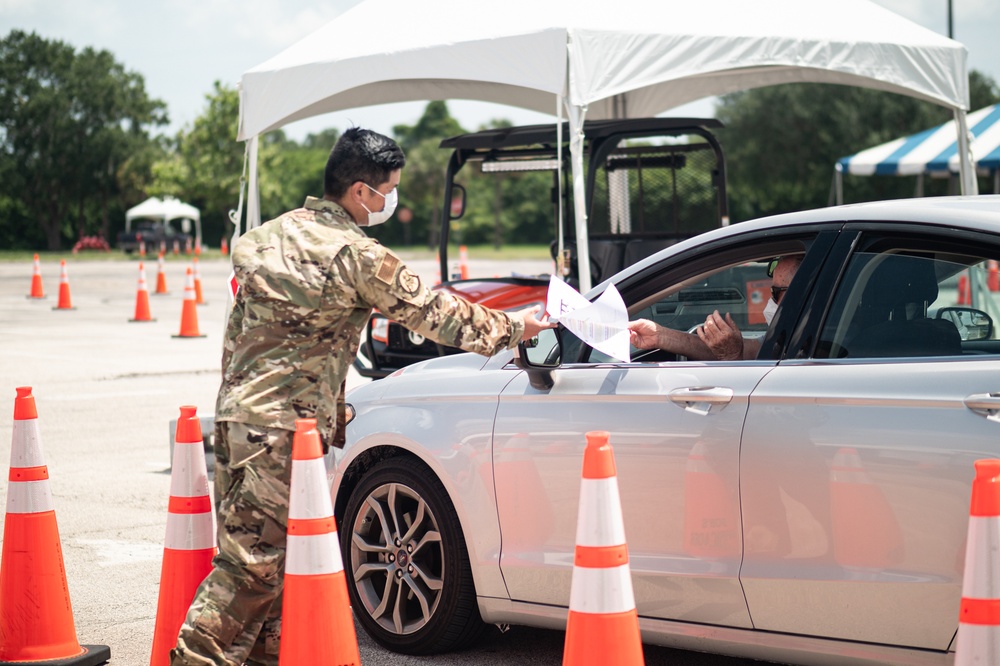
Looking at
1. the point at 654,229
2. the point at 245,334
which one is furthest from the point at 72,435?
the point at 245,334

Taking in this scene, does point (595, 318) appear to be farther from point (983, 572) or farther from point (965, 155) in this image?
point (965, 155)

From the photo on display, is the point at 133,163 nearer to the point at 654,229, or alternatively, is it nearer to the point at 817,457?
the point at 654,229

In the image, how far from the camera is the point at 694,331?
4754 mm

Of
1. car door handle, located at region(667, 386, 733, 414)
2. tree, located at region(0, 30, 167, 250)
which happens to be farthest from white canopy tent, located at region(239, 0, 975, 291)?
tree, located at region(0, 30, 167, 250)

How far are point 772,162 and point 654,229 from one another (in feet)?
155

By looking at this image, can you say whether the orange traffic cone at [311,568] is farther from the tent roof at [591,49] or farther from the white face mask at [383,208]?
the tent roof at [591,49]

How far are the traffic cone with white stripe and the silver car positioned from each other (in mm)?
403

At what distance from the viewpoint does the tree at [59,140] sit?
7144 cm

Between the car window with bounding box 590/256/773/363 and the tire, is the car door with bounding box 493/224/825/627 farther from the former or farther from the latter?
the car window with bounding box 590/256/773/363

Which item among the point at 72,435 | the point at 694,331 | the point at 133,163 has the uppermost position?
the point at 133,163

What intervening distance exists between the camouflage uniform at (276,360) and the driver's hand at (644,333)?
0.57 meters

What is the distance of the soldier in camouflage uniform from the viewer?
376cm

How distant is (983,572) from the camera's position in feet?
9.27

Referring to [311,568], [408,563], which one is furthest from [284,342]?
[408,563]
